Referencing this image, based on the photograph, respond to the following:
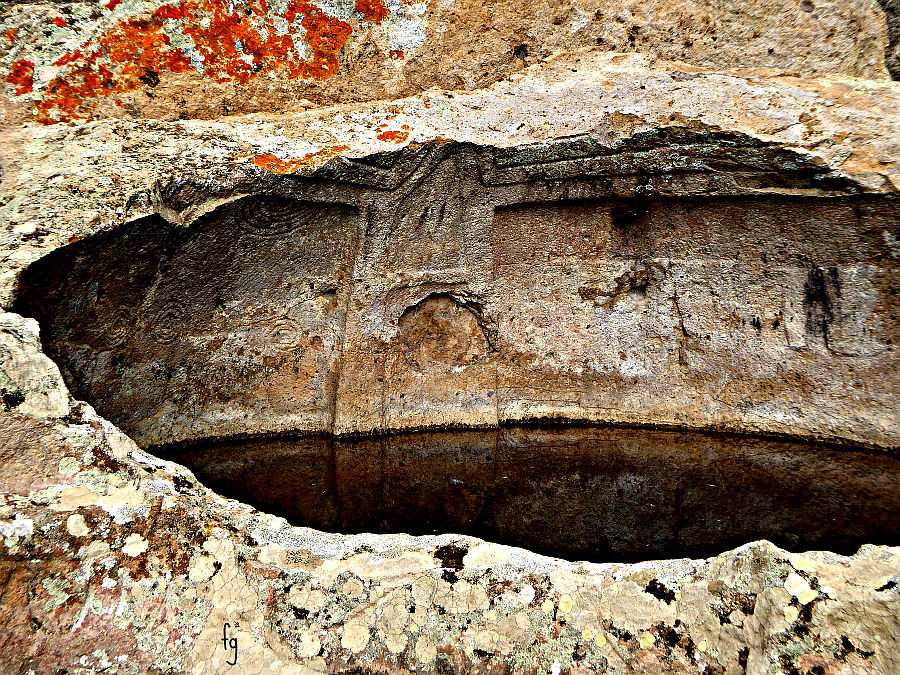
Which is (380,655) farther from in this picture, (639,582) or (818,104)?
(818,104)

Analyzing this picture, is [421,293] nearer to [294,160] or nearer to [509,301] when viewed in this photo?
[509,301]

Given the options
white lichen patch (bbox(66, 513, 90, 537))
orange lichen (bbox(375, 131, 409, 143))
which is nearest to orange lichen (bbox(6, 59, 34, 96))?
orange lichen (bbox(375, 131, 409, 143))

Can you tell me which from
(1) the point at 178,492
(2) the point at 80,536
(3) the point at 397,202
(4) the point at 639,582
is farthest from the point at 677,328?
(2) the point at 80,536

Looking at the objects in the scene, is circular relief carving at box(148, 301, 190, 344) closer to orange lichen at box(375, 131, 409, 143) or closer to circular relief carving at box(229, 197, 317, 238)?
circular relief carving at box(229, 197, 317, 238)

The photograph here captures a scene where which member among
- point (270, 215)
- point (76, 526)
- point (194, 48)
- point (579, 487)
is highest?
point (194, 48)

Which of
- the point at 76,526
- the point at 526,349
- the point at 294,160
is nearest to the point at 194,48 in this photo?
the point at 294,160

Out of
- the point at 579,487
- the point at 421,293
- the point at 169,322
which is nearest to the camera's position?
the point at 169,322

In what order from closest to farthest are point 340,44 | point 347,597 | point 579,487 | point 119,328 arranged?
point 347,597 → point 340,44 → point 119,328 → point 579,487

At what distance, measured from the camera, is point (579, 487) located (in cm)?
281

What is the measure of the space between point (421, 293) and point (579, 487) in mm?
1249

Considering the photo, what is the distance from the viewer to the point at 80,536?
4.44 feet

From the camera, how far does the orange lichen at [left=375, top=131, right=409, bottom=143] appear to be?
1.96m

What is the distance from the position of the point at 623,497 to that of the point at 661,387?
1.93ft

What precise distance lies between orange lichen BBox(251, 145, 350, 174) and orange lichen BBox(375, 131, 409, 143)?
12 cm
